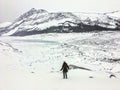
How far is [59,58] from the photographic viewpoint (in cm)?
704

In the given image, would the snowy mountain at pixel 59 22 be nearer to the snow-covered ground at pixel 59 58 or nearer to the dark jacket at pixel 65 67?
the snow-covered ground at pixel 59 58

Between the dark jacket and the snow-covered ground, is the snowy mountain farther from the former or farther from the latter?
the dark jacket

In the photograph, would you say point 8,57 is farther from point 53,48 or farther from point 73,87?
point 73,87

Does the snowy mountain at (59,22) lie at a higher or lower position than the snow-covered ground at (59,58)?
higher

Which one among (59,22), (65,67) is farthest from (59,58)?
(59,22)

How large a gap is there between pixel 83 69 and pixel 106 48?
1.05 metres

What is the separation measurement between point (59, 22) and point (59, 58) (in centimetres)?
153

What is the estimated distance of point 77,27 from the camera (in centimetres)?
793

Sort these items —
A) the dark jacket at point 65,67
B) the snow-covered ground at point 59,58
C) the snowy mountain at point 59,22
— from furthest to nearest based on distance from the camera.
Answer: the snowy mountain at point 59,22
the dark jacket at point 65,67
the snow-covered ground at point 59,58

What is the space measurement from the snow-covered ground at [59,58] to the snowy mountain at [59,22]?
24 centimetres

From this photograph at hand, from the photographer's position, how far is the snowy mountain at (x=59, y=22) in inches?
295

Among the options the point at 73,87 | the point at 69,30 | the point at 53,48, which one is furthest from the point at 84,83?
the point at 69,30

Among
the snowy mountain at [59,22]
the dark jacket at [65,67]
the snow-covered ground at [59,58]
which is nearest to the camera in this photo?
the snow-covered ground at [59,58]

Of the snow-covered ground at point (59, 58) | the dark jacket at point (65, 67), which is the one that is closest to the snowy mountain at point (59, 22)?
the snow-covered ground at point (59, 58)
